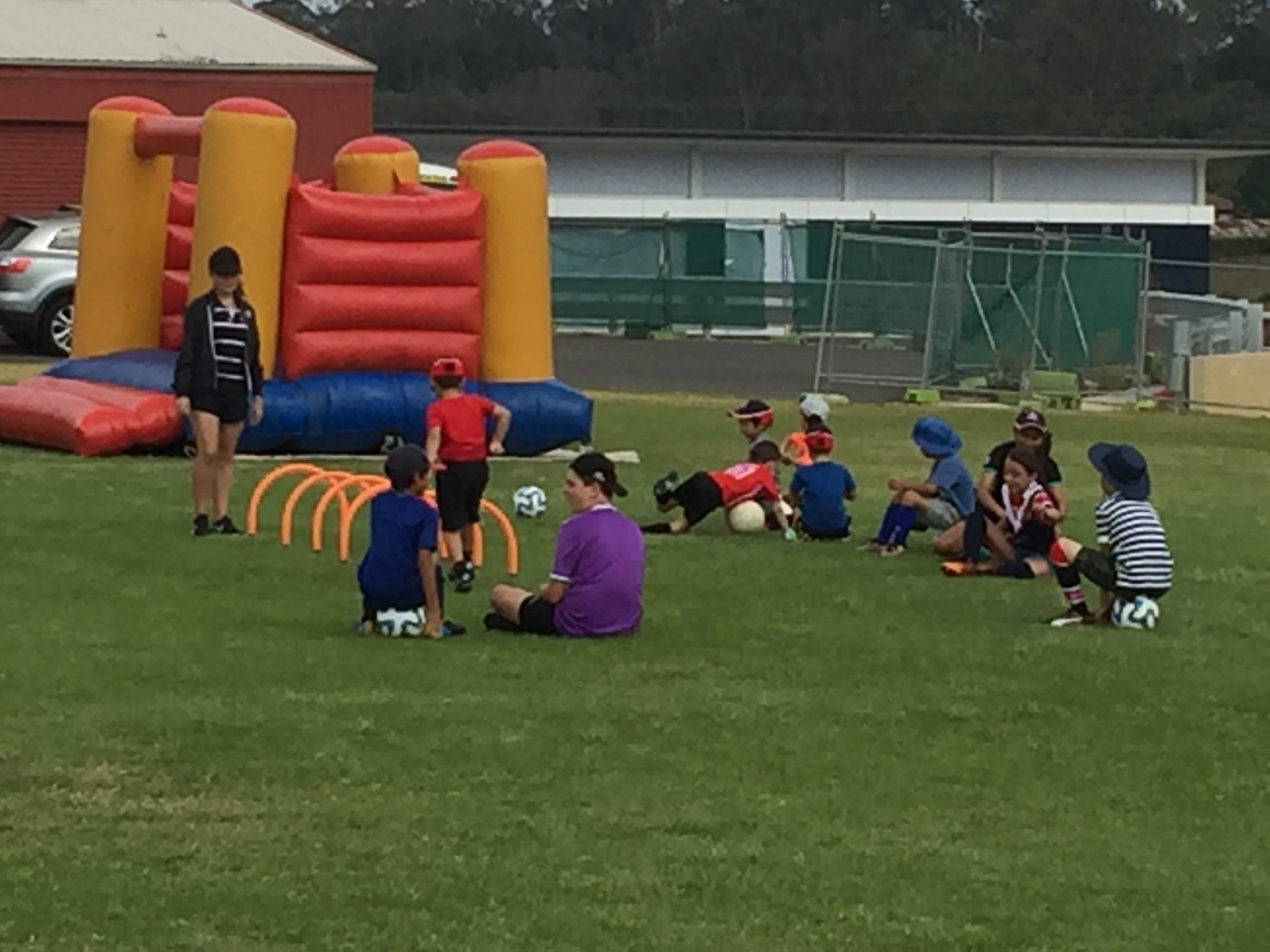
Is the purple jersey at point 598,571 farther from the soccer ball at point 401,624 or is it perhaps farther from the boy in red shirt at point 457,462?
the boy in red shirt at point 457,462

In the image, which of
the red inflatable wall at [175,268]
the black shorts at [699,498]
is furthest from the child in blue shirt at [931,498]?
the red inflatable wall at [175,268]

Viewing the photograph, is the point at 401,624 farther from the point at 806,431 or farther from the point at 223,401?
the point at 806,431

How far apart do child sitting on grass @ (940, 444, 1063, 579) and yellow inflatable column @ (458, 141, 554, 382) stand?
21.0ft

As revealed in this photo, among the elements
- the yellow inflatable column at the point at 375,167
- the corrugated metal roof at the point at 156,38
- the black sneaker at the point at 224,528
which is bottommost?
the black sneaker at the point at 224,528

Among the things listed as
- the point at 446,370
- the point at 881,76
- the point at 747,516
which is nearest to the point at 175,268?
the point at 747,516

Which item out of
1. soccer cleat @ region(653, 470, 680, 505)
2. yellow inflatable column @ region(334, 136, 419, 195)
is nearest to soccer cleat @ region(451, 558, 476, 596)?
soccer cleat @ region(653, 470, 680, 505)

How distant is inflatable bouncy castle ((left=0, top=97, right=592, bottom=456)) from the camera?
18828mm

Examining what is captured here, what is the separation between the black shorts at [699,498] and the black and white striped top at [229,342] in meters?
2.82

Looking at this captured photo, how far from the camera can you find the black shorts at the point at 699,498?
51.0 ft

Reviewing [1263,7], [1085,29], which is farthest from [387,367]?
[1263,7]

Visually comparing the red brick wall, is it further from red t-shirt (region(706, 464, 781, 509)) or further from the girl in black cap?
red t-shirt (region(706, 464, 781, 509))

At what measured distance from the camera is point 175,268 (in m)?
20.3

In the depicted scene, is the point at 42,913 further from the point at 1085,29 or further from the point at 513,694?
the point at 1085,29

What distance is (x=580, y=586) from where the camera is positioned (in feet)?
36.6
